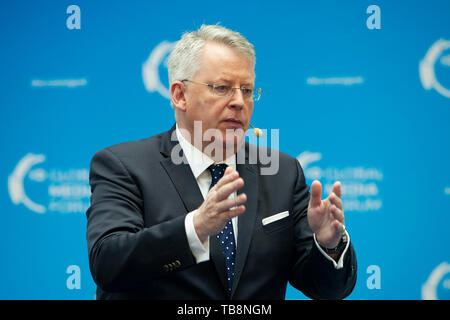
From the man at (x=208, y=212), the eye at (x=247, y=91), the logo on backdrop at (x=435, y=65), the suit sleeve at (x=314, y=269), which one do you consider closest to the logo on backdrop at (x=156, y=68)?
the man at (x=208, y=212)

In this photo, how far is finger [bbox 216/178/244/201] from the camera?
4.80 feet

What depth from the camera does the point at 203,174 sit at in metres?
1.99

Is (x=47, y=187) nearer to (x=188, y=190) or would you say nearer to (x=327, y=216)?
(x=188, y=190)

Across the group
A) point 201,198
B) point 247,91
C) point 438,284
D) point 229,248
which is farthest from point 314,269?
point 438,284

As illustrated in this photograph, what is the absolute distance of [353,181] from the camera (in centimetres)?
332

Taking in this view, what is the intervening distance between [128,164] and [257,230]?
570 millimetres

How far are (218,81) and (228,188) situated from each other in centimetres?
65

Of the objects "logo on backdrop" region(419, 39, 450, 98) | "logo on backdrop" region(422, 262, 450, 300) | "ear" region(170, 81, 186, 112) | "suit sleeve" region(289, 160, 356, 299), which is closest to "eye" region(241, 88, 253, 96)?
"ear" region(170, 81, 186, 112)

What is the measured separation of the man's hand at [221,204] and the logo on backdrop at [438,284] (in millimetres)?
2419

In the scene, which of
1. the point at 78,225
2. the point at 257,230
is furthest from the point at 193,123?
the point at 78,225

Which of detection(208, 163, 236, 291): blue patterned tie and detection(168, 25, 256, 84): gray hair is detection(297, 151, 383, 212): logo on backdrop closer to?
detection(168, 25, 256, 84): gray hair

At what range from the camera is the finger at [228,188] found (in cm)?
146

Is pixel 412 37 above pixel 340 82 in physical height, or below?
above
